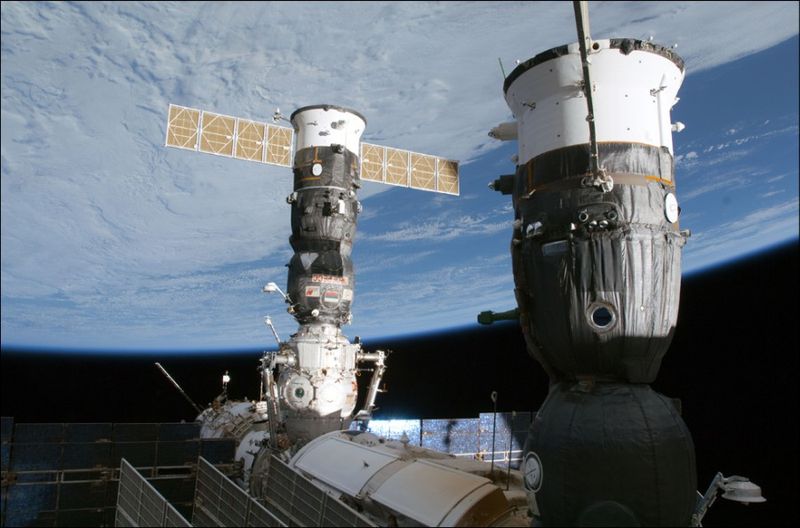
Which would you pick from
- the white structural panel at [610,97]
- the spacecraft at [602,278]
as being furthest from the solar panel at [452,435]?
the white structural panel at [610,97]

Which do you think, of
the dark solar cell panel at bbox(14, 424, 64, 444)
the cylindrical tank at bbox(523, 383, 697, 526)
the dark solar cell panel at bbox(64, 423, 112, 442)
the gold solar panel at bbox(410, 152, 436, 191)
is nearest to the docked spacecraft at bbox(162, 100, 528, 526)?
the gold solar panel at bbox(410, 152, 436, 191)

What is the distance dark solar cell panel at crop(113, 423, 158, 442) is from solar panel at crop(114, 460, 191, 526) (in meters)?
3.58

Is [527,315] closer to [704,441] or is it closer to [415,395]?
[704,441]

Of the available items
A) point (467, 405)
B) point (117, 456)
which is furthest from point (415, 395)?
point (117, 456)

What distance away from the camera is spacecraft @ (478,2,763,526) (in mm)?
6914

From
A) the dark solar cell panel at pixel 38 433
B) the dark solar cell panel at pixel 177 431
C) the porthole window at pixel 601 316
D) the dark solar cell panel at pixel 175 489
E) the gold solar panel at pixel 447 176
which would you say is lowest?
the dark solar cell panel at pixel 175 489

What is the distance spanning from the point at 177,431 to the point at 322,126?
10.5 meters

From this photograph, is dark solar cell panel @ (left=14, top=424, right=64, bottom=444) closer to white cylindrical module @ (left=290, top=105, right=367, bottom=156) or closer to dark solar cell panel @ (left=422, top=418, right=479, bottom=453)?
dark solar cell panel @ (left=422, top=418, right=479, bottom=453)

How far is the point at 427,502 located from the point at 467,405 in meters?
47.0

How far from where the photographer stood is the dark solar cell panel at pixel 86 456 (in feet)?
41.8

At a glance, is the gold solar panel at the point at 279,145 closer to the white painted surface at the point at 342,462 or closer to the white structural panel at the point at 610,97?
the white painted surface at the point at 342,462

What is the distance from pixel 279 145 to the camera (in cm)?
1966

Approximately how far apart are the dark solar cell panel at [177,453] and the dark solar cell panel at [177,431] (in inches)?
8.9

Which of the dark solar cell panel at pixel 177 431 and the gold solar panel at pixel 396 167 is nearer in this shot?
the dark solar cell panel at pixel 177 431
